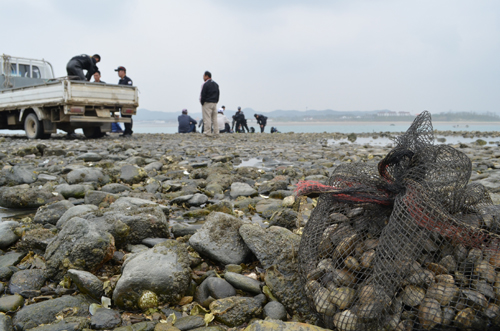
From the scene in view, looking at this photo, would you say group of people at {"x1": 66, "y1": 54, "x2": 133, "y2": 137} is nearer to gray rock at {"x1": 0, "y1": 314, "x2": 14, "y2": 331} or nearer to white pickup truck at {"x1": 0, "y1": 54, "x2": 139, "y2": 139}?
white pickup truck at {"x1": 0, "y1": 54, "x2": 139, "y2": 139}

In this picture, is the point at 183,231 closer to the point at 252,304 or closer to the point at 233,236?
the point at 233,236

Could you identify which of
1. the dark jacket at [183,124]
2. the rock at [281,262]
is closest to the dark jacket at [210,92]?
the dark jacket at [183,124]

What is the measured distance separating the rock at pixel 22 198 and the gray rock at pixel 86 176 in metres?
0.72

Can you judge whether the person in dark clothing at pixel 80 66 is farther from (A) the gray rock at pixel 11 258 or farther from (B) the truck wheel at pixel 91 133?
(A) the gray rock at pixel 11 258

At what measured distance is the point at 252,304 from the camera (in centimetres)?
196

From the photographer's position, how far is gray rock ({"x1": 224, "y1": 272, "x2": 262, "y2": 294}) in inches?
82.7

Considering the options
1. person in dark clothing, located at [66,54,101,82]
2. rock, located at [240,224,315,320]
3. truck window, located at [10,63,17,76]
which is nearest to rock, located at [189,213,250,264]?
rock, located at [240,224,315,320]

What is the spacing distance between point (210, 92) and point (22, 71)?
A: 790 cm

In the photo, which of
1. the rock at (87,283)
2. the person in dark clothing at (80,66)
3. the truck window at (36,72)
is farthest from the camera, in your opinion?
the truck window at (36,72)

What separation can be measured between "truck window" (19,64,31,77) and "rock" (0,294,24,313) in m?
15.6

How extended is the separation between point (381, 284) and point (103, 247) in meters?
1.66

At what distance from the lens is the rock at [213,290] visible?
6.82ft

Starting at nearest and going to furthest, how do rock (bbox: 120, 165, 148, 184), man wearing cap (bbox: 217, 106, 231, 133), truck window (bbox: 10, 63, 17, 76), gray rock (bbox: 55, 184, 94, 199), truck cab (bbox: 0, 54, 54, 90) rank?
gray rock (bbox: 55, 184, 94, 199)
rock (bbox: 120, 165, 148, 184)
truck cab (bbox: 0, 54, 54, 90)
truck window (bbox: 10, 63, 17, 76)
man wearing cap (bbox: 217, 106, 231, 133)

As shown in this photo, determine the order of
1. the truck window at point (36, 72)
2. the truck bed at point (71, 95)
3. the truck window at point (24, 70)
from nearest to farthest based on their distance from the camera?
the truck bed at point (71, 95) < the truck window at point (24, 70) < the truck window at point (36, 72)
